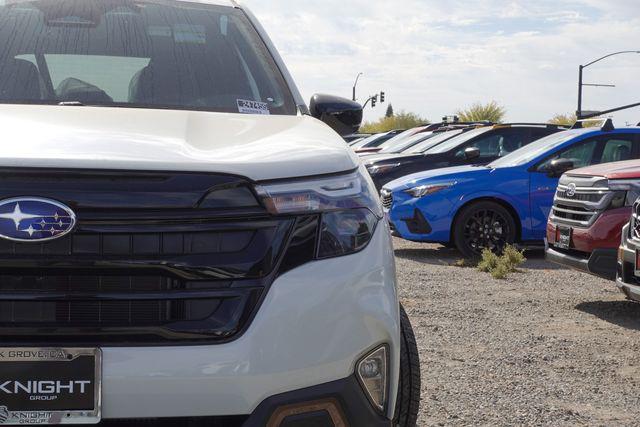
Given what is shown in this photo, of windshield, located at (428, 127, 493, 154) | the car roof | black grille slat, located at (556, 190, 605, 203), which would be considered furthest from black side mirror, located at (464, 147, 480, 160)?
the car roof

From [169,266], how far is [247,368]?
32 cm

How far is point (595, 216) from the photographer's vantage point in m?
7.36

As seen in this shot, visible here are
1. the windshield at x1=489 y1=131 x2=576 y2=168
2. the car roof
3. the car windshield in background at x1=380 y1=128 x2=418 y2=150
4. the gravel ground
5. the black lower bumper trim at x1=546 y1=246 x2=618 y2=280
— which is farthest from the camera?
the car windshield in background at x1=380 y1=128 x2=418 y2=150

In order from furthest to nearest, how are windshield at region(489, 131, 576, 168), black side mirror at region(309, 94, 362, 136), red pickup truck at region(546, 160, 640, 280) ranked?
windshield at region(489, 131, 576, 168) → red pickup truck at region(546, 160, 640, 280) → black side mirror at region(309, 94, 362, 136)

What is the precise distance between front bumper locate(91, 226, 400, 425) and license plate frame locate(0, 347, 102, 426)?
0.04 m

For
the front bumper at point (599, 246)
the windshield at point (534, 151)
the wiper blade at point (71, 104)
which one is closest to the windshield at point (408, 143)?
the windshield at point (534, 151)

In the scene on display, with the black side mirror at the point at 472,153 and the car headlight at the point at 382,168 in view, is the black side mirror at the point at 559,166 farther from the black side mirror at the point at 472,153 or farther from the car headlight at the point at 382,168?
the car headlight at the point at 382,168

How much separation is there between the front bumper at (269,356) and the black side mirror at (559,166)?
27.8 ft

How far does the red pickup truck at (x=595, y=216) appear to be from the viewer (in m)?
7.15

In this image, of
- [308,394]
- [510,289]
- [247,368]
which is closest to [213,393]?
[247,368]

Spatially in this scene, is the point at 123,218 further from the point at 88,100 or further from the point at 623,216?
the point at 623,216

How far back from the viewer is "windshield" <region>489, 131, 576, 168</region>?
10883 mm

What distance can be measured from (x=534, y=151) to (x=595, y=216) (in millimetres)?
3823

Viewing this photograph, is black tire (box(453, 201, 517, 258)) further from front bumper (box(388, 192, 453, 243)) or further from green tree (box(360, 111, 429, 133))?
green tree (box(360, 111, 429, 133))
